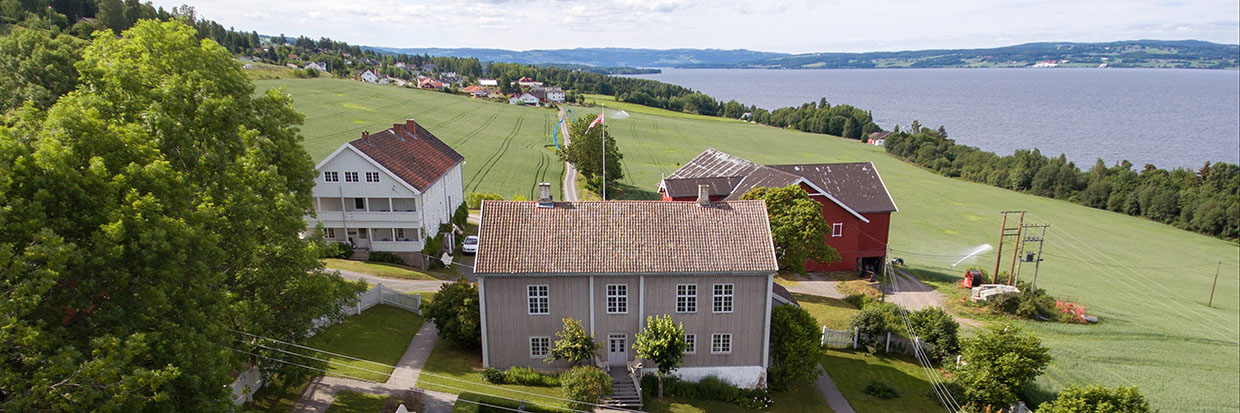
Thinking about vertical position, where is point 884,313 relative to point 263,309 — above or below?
below

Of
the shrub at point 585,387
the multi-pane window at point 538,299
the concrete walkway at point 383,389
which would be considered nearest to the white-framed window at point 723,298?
the shrub at point 585,387

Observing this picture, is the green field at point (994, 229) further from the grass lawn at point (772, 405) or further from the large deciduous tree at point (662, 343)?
the large deciduous tree at point (662, 343)

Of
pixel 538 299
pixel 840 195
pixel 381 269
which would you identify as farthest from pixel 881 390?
pixel 381 269

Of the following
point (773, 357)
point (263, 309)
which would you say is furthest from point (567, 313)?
point (263, 309)

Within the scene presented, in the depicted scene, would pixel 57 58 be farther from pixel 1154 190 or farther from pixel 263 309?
pixel 1154 190

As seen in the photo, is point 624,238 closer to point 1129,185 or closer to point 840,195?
point 840,195

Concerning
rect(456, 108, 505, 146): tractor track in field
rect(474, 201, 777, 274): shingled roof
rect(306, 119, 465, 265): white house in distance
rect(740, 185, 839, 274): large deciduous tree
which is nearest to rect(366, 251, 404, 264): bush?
rect(306, 119, 465, 265): white house in distance
